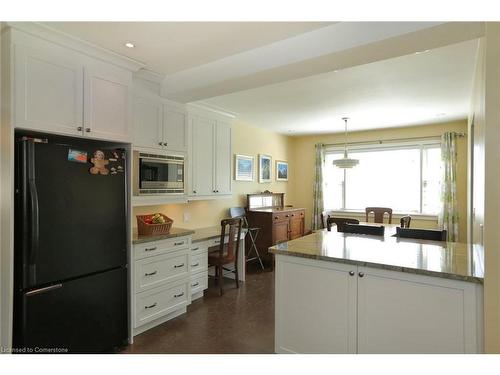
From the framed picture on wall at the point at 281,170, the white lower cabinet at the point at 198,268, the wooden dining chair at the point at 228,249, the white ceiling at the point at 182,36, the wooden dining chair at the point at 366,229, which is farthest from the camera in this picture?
the framed picture on wall at the point at 281,170

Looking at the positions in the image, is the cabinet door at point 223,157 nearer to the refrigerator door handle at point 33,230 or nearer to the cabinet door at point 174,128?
the cabinet door at point 174,128

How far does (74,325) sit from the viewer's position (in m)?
2.16

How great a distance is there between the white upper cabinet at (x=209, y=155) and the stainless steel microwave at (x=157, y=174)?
380mm

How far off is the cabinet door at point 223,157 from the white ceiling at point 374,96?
0.32 metres

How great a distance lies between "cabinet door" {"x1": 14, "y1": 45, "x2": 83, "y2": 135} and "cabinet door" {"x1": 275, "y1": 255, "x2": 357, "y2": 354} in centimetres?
191

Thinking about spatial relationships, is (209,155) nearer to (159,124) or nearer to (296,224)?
(159,124)

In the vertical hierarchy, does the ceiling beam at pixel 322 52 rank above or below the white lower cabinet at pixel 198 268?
above

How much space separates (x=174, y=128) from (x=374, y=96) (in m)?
2.53

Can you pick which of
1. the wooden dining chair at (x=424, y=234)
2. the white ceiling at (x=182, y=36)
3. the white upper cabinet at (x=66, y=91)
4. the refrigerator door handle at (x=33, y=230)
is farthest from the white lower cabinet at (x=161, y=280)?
the wooden dining chair at (x=424, y=234)

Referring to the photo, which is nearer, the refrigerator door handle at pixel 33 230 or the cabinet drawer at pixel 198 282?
the refrigerator door handle at pixel 33 230

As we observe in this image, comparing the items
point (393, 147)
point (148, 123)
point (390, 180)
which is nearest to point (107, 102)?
point (148, 123)

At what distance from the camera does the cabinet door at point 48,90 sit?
6.31ft

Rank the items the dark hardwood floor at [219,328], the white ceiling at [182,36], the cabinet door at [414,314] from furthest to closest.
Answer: the dark hardwood floor at [219,328], the white ceiling at [182,36], the cabinet door at [414,314]

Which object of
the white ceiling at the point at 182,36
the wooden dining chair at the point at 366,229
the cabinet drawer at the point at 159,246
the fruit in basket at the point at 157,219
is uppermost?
the white ceiling at the point at 182,36
